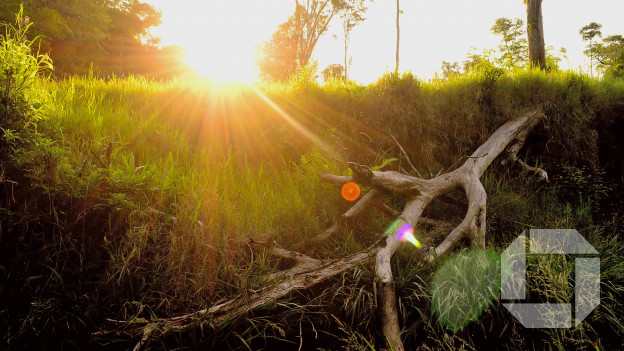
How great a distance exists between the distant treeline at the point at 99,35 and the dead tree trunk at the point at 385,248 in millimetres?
10411

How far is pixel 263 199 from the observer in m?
3.82

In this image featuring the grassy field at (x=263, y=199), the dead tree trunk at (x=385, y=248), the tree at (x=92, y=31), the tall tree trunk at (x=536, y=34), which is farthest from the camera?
the tree at (x=92, y=31)

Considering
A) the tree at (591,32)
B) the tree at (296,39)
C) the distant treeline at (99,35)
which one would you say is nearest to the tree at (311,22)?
the tree at (296,39)

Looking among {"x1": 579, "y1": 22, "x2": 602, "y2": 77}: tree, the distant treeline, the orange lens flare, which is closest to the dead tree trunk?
the orange lens flare

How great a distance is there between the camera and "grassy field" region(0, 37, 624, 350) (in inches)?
87.3

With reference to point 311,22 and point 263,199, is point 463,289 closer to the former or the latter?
point 263,199

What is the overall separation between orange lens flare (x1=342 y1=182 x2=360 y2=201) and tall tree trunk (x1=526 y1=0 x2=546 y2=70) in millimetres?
6064

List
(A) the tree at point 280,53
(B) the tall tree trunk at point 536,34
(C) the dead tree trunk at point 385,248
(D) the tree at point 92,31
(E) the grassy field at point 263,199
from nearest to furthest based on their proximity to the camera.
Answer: (C) the dead tree trunk at point 385,248
(E) the grassy field at point 263,199
(B) the tall tree trunk at point 536,34
(D) the tree at point 92,31
(A) the tree at point 280,53

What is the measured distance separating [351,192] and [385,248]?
1.27 meters

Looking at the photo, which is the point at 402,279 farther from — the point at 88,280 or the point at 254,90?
the point at 254,90

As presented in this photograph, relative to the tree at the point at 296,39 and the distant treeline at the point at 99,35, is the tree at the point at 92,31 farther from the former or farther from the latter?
the tree at the point at 296,39

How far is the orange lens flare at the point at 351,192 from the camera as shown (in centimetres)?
395

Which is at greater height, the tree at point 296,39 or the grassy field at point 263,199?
the tree at point 296,39

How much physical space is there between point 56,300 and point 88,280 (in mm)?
251
